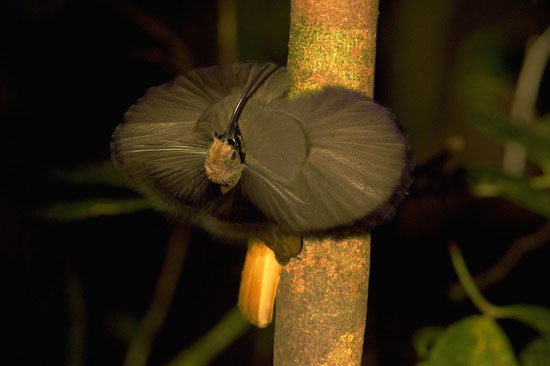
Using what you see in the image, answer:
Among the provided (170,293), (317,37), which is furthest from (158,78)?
(317,37)

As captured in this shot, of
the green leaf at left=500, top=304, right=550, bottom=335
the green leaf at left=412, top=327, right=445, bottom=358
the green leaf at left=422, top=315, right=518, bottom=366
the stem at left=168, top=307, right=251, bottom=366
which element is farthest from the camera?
the stem at left=168, top=307, right=251, bottom=366

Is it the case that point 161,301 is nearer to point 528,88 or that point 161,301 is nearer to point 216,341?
point 216,341

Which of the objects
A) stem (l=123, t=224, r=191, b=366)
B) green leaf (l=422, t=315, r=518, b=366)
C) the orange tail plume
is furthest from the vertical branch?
stem (l=123, t=224, r=191, b=366)

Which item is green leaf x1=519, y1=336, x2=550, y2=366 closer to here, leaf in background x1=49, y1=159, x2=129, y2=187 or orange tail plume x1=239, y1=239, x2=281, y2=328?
orange tail plume x1=239, y1=239, x2=281, y2=328

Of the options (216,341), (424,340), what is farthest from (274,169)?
(216,341)

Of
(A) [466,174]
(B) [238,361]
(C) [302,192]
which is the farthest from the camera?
(B) [238,361]

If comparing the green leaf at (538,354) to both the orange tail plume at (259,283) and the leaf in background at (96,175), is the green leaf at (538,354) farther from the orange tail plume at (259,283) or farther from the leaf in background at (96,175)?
the leaf in background at (96,175)

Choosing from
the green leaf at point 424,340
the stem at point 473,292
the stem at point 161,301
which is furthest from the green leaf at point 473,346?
the stem at point 161,301

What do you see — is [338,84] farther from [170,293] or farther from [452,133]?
[452,133]
